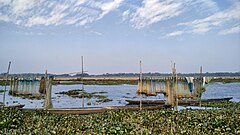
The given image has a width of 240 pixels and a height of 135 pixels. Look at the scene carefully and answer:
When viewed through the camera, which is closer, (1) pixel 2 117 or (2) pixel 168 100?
(1) pixel 2 117

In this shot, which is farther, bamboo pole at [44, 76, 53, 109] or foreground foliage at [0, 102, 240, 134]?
bamboo pole at [44, 76, 53, 109]

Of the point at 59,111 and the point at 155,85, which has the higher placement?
the point at 155,85

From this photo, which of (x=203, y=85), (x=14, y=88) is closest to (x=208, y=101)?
(x=203, y=85)

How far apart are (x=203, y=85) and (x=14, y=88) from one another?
14.4 metres

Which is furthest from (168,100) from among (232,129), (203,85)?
(232,129)

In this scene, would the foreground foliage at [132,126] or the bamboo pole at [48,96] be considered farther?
the bamboo pole at [48,96]

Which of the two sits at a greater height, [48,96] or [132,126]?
[48,96]

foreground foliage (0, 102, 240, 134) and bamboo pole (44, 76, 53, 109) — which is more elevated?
bamboo pole (44, 76, 53, 109)

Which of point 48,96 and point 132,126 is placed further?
point 48,96

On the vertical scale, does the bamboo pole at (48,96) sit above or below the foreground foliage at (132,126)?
above

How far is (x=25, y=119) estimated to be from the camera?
12125 millimetres

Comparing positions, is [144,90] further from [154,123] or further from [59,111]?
[154,123]

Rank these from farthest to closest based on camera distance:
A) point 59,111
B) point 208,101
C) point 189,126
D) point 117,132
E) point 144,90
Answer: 1. point 208,101
2. point 144,90
3. point 59,111
4. point 189,126
5. point 117,132

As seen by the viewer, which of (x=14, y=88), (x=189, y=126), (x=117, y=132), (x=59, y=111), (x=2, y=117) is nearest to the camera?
(x=117, y=132)
